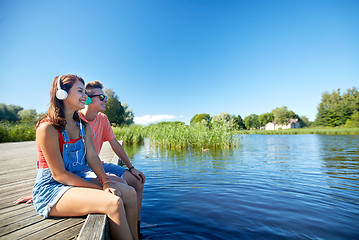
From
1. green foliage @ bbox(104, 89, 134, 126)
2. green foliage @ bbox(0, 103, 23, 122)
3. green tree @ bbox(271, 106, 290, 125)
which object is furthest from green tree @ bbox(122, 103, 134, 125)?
green tree @ bbox(271, 106, 290, 125)

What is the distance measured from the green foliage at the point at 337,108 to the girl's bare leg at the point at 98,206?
53065 mm

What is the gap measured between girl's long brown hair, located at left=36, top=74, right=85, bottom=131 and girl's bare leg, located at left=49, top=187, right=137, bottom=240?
523 millimetres

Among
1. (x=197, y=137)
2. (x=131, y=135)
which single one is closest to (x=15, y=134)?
(x=131, y=135)

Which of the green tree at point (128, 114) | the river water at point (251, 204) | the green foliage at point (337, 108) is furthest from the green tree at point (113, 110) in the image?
the green foliage at point (337, 108)

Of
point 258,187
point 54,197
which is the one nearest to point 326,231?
point 258,187

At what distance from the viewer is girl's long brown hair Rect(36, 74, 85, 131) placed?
5.19 ft

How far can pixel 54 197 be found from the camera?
60.6 inches

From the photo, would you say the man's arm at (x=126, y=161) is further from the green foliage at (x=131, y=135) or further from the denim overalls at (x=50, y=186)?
the green foliage at (x=131, y=135)

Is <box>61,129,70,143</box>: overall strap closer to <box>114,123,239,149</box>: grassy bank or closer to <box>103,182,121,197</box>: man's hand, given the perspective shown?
<box>103,182,121,197</box>: man's hand

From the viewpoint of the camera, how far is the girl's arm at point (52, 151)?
1.49 meters

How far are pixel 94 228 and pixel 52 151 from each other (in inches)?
25.4

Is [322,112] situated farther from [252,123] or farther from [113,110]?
[113,110]

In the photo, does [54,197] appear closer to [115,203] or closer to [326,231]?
[115,203]

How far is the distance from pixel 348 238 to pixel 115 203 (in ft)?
9.49
